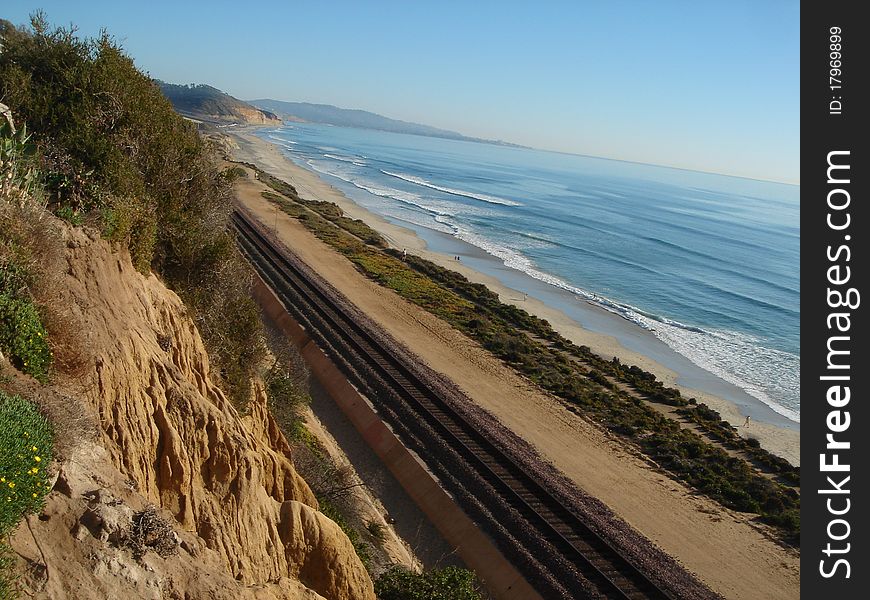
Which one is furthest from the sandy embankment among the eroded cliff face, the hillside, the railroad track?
the eroded cliff face

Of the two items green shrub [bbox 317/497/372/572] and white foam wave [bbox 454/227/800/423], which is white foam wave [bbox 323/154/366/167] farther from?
green shrub [bbox 317/497/372/572]

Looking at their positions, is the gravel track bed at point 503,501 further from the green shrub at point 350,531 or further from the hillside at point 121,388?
the green shrub at point 350,531

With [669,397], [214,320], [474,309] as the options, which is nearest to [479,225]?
[474,309]

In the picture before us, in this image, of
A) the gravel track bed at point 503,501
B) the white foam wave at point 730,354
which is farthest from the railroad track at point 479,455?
the white foam wave at point 730,354

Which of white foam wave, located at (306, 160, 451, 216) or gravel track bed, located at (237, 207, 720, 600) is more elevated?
white foam wave, located at (306, 160, 451, 216)

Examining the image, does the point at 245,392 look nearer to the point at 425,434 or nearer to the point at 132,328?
the point at 132,328

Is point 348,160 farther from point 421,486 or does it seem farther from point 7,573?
point 7,573
